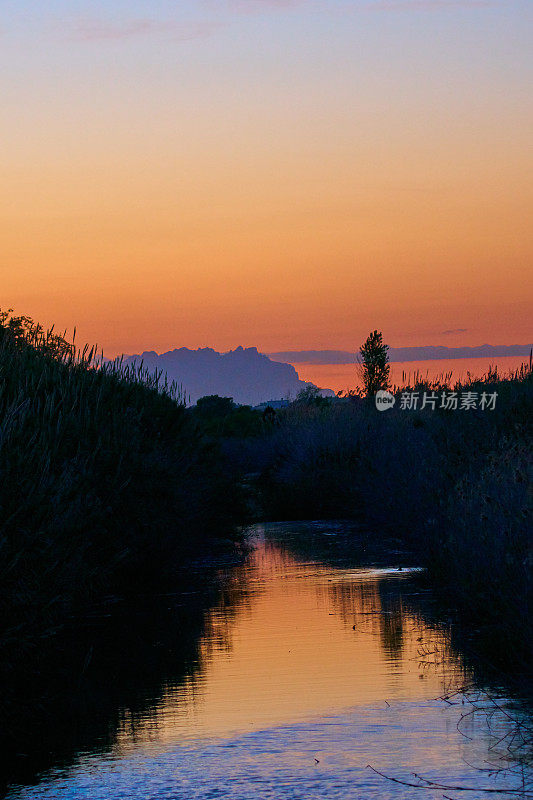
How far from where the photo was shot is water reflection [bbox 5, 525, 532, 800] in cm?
861

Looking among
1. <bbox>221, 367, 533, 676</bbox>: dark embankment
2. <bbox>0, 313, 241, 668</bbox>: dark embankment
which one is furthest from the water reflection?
<bbox>0, 313, 241, 668</bbox>: dark embankment

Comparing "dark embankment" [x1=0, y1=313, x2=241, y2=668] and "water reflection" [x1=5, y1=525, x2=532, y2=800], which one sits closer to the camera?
"water reflection" [x1=5, y1=525, x2=532, y2=800]

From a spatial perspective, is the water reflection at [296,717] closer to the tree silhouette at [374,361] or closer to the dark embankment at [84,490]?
the dark embankment at [84,490]

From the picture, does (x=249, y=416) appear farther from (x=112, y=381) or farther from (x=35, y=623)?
(x=35, y=623)

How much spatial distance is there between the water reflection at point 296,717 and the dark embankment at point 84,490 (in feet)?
5.82

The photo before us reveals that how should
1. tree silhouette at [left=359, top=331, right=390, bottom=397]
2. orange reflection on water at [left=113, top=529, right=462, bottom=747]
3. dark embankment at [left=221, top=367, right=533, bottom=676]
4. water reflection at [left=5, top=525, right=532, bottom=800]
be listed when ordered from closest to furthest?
water reflection at [left=5, top=525, right=532, bottom=800], orange reflection on water at [left=113, top=529, right=462, bottom=747], dark embankment at [left=221, top=367, right=533, bottom=676], tree silhouette at [left=359, top=331, right=390, bottom=397]

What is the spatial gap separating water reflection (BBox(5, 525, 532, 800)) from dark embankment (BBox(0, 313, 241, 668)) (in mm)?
1773

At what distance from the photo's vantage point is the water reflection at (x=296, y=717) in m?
8.61

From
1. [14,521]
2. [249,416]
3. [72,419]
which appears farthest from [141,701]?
[249,416]

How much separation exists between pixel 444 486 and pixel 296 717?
13.2 m

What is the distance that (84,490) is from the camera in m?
19.4

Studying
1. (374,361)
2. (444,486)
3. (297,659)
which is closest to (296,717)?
(297,659)

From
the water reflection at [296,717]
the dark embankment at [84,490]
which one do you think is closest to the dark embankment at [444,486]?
the water reflection at [296,717]

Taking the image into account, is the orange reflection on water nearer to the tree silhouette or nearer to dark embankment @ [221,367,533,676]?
dark embankment @ [221,367,533,676]
